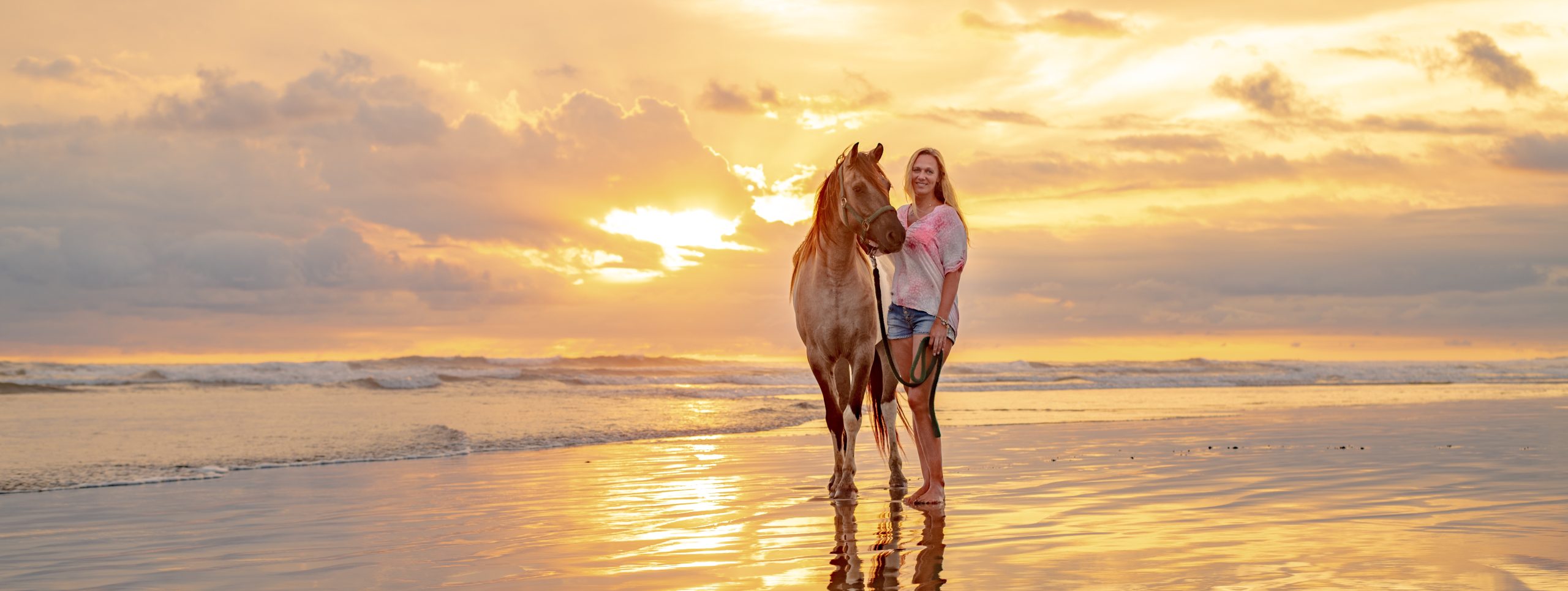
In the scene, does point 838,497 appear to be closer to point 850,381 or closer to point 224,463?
point 850,381

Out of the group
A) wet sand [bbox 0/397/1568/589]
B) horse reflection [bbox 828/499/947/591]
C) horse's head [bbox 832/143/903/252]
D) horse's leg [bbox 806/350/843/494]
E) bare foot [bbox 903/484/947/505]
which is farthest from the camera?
horse's leg [bbox 806/350/843/494]

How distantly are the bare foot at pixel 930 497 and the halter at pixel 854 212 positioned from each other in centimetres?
143

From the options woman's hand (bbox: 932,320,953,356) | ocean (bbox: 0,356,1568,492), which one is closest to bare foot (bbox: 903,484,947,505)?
woman's hand (bbox: 932,320,953,356)

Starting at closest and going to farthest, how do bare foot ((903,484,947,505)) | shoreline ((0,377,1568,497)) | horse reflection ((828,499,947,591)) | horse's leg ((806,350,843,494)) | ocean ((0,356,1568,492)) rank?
horse reflection ((828,499,947,591))
bare foot ((903,484,947,505))
horse's leg ((806,350,843,494))
shoreline ((0,377,1568,497))
ocean ((0,356,1568,492))

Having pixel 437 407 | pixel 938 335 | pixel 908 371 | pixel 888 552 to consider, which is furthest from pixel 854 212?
pixel 437 407

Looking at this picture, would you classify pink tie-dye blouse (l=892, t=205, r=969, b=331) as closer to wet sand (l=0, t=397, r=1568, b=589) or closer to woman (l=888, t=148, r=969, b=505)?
woman (l=888, t=148, r=969, b=505)

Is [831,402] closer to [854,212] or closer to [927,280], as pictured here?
[927,280]

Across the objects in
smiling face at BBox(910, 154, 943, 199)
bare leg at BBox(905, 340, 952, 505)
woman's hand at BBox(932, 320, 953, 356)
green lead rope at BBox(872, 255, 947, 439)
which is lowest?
bare leg at BBox(905, 340, 952, 505)

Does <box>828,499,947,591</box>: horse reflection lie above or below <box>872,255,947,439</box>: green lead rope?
below

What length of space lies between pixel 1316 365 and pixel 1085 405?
4314cm

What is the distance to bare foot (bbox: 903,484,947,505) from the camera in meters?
5.88

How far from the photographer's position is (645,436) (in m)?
12.7

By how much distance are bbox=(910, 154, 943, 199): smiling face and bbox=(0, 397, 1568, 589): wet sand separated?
1852mm

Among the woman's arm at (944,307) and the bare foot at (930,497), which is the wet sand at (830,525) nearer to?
the bare foot at (930,497)
